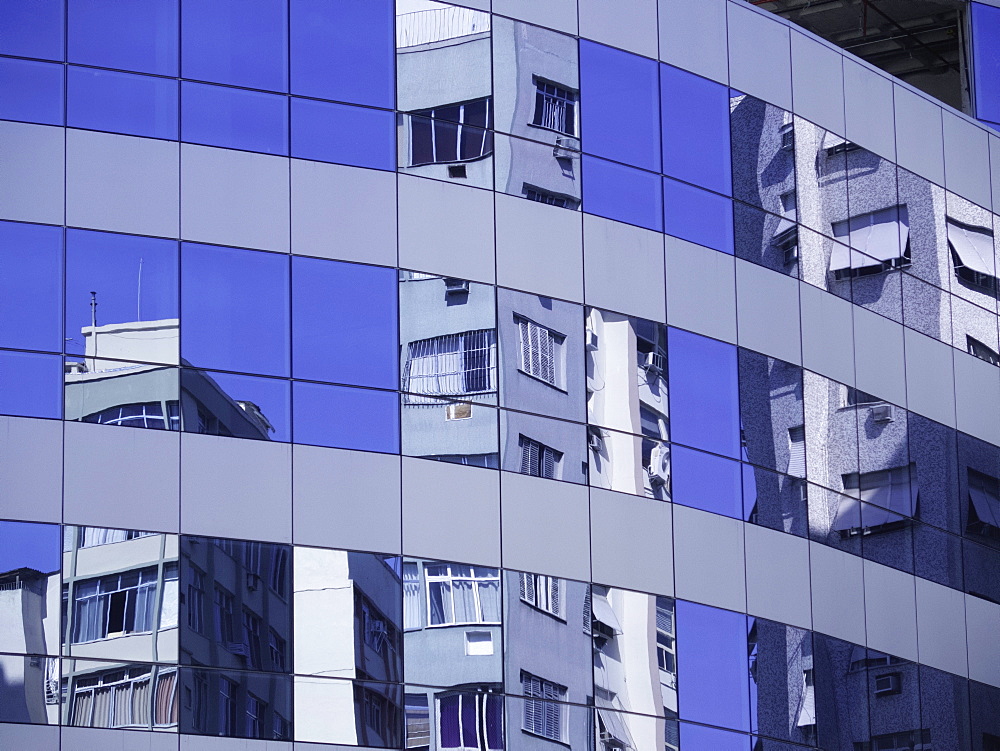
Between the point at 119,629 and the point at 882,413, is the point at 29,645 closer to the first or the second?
the point at 119,629

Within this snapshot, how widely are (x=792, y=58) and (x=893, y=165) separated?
2.74 meters

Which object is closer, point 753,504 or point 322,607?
point 322,607

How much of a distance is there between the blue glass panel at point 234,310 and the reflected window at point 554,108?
15.9 ft

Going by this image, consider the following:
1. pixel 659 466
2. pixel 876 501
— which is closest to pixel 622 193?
pixel 659 466

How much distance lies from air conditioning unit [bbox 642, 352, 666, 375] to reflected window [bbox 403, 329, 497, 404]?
8.66ft

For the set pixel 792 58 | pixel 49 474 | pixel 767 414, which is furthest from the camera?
pixel 792 58

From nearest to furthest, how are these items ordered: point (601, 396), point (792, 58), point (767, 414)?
1. point (601, 396)
2. point (767, 414)
3. point (792, 58)

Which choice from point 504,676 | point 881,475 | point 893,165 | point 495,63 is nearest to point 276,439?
point 504,676

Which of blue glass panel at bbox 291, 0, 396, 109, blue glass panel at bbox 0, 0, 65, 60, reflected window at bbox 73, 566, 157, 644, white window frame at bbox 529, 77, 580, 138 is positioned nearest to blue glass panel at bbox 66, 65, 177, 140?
blue glass panel at bbox 0, 0, 65, 60

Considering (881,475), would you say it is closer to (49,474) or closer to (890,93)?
(890,93)

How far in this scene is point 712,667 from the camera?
26.2m

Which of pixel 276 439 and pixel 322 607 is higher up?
pixel 276 439

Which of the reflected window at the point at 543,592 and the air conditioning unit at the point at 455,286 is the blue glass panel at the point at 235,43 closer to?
the air conditioning unit at the point at 455,286

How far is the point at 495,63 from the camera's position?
26.8m
